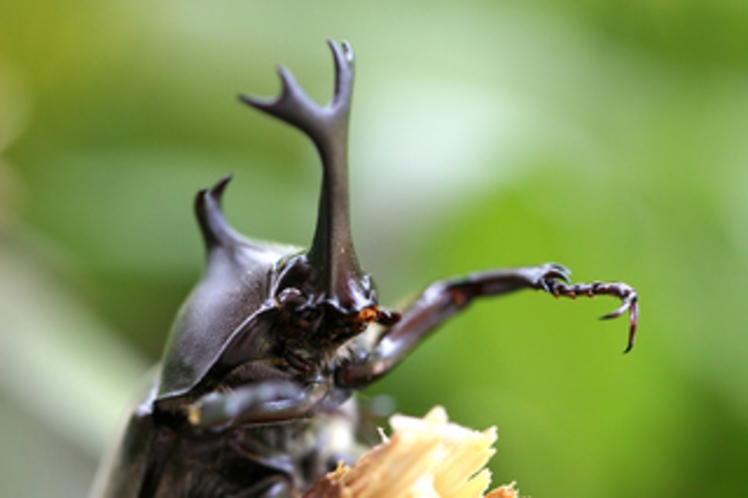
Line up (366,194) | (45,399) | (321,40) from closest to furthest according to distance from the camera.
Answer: (45,399), (366,194), (321,40)

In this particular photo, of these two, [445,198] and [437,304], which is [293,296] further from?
[445,198]

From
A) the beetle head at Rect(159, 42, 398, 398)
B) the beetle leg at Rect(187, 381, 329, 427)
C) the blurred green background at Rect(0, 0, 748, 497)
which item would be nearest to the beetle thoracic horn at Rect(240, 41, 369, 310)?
the beetle head at Rect(159, 42, 398, 398)

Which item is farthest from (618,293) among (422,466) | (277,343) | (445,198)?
(445,198)

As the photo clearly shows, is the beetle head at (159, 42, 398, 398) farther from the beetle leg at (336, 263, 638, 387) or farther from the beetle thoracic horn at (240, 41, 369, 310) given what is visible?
the beetle leg at (336, 263, 638, 387)

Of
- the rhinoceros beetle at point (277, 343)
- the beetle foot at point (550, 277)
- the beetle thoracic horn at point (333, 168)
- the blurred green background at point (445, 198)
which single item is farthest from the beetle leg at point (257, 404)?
the blurred green background at point (445, 198)

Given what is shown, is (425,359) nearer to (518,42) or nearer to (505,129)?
(505,129)

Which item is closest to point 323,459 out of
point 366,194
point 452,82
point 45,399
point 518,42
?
point 45,399
